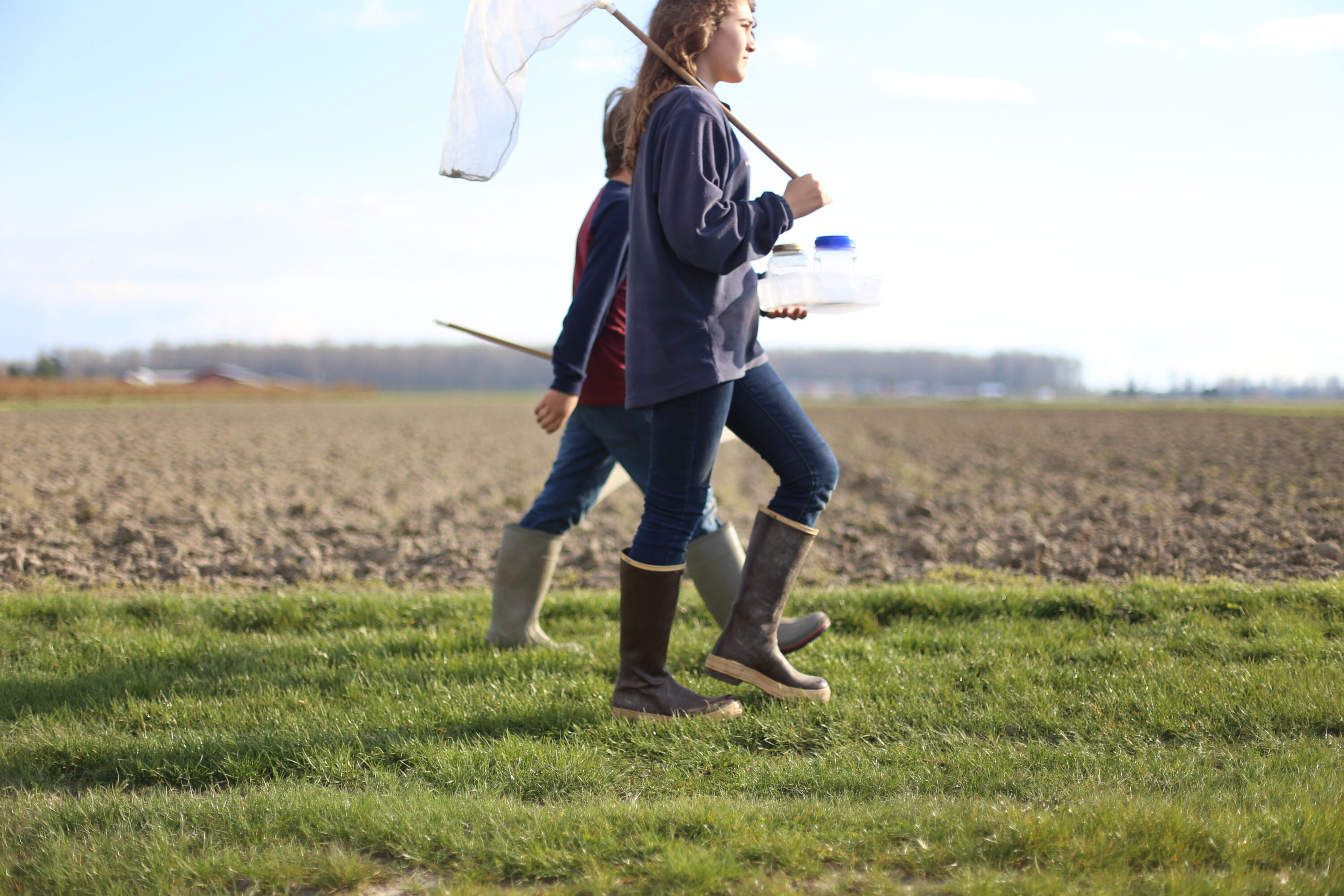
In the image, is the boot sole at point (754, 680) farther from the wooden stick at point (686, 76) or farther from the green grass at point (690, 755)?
the wooden stick at point (686, 76)

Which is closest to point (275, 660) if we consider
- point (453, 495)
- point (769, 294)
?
point (769, 294)

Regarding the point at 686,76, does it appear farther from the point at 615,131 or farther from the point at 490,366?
the point at 490,366

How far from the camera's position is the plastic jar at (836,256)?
3391mm

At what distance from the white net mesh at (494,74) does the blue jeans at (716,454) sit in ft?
4.04

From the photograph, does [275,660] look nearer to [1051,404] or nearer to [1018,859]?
[1018,859]

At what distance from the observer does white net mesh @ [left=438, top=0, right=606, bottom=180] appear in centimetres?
327

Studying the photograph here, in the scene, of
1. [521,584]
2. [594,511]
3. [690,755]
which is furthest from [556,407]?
[594,511]

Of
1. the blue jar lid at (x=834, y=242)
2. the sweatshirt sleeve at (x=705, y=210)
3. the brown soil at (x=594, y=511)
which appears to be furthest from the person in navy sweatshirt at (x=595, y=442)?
the brown soil at (x=594, y=511)

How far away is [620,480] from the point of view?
4828 mm

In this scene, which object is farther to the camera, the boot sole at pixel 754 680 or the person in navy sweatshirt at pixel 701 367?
the boot sole at pixel 754 680

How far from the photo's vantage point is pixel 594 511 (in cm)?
1087

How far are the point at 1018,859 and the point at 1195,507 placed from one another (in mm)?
8553

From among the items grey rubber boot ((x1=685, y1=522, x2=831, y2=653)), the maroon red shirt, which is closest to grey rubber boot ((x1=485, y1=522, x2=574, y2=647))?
grey rubber boot ((x1=685, y1=522, x2=831, y2=653))

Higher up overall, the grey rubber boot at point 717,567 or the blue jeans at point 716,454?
the blue jeans at point 716,454
